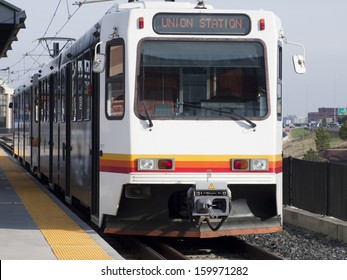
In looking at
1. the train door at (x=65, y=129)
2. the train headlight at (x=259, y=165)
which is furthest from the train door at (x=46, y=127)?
the train headlight at (x=259, y=165)

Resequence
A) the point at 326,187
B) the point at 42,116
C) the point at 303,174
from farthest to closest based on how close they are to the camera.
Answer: the point at 42,116
the point at 303,174
the point at 326,187

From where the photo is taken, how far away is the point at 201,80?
11.7m

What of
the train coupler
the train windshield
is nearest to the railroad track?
the train coupler

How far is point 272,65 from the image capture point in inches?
467

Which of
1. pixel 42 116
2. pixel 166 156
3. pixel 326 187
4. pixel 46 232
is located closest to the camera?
pixel 166 156

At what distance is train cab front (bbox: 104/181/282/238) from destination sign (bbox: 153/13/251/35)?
202 cm

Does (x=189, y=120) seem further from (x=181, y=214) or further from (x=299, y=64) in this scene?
(x=299, y=64)

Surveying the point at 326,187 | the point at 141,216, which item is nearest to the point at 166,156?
the point at 141,216

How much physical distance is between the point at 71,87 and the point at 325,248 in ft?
17.3

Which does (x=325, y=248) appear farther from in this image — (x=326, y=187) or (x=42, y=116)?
(x=42, y=116)

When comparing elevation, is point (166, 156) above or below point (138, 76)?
below

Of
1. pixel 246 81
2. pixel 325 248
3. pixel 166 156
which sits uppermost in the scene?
pixel 246 81

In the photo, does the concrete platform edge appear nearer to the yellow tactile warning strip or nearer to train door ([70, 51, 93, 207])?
train door ([70, 51, 93, 207])

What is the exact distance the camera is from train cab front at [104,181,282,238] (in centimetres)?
1174
